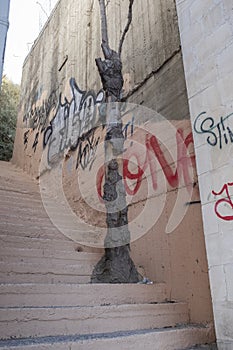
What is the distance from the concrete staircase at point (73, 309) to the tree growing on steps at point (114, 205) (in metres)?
0.26

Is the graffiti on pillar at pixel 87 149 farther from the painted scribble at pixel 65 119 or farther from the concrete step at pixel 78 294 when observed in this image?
the concrete step at pixel 78 294

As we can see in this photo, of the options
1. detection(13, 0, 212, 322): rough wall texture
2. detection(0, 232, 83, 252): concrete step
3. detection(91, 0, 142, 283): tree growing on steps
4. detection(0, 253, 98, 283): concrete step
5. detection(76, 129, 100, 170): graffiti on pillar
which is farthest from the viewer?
detection(76, 129, 100, 170): graffiti on pillar

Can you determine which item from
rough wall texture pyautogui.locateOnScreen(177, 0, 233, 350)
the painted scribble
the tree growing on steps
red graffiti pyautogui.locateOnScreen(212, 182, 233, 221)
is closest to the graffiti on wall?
the painted scribble

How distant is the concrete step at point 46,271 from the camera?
312cm

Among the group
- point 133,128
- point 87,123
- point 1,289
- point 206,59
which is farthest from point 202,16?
point 87,123

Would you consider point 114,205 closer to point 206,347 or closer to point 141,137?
point 141,137

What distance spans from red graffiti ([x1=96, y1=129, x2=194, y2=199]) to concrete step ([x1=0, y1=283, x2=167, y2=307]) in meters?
1.08

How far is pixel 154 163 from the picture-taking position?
3.93 meters

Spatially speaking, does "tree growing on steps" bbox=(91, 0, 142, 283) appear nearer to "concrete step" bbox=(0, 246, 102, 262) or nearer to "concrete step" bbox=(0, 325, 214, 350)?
"concrete step" bbox=(0, 246, 102, 262)

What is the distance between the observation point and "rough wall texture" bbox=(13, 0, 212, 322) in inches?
129

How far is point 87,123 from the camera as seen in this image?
620 cm

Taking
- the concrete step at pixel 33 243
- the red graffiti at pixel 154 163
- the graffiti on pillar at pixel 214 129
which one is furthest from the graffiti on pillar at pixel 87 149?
the graffiti on pillar at pixel 214 129

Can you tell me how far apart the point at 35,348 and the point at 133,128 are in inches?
122

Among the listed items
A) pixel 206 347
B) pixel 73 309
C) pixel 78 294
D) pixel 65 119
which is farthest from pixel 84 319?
pixel 65 119
